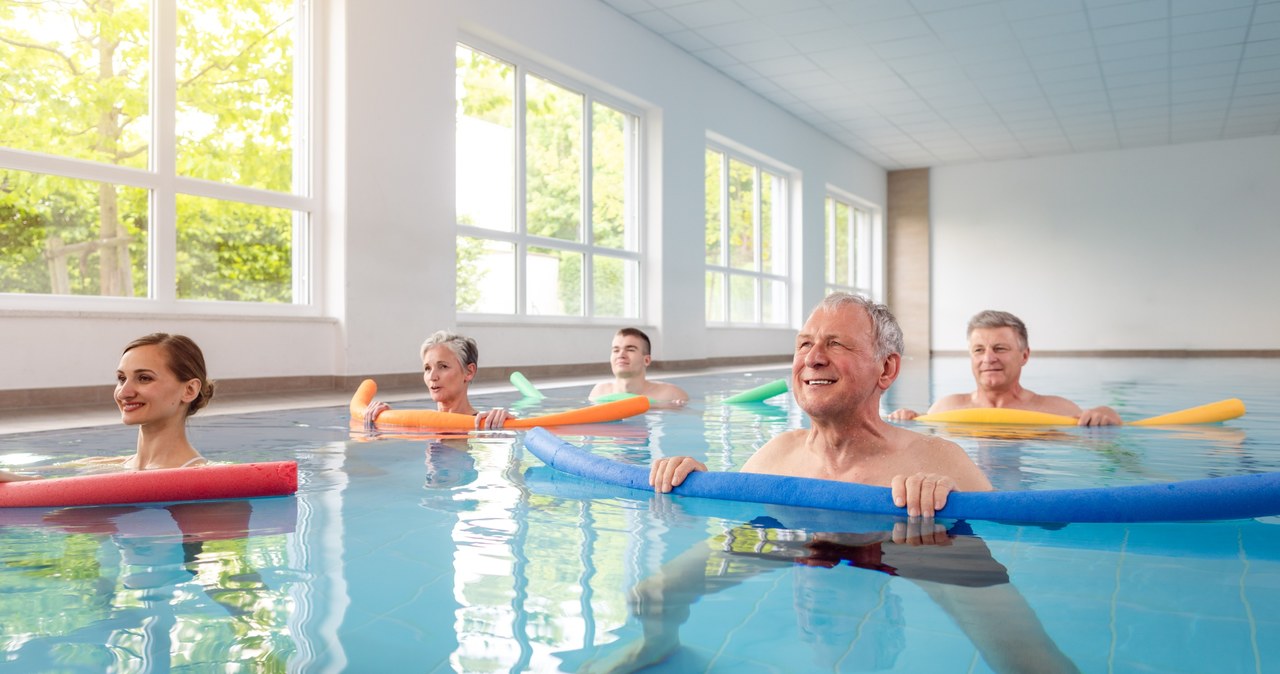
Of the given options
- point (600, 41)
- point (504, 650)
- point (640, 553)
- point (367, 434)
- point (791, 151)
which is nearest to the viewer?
point (504, 650)

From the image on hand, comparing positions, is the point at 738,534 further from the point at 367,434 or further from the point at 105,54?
the point at 105,54

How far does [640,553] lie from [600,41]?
9.95m

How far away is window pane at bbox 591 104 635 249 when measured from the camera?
40.5ft

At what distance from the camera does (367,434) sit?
5.17 m

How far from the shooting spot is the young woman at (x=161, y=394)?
3207mm

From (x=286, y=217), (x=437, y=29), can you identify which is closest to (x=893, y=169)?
(x=437, y=29)

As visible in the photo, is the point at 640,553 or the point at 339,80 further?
the point at 339,80

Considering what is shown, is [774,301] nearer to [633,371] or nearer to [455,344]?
[633,371]

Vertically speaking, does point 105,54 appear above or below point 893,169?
below

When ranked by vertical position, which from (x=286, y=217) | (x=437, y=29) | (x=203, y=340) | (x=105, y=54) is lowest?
(x=203, y=340)

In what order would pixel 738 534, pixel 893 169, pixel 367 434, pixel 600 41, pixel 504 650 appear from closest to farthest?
pixel 504 650 < pixel 738 534 < pixel 367 434 < pixel 600 41 < pixel 893 169

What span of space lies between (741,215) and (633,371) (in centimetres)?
946

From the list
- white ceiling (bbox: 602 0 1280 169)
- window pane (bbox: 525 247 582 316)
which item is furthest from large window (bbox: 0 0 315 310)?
white ceiling (bbox: 602 0 1280 169)

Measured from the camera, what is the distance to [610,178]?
12.7 meters
